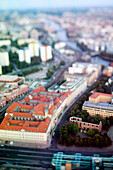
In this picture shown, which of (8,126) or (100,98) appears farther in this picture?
(100,98)

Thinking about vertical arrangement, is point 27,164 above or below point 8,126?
below

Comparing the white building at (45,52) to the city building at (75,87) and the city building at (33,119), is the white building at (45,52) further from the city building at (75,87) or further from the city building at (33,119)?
the city building at (33,119)

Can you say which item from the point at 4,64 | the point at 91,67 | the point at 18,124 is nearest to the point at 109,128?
the point at 18,124

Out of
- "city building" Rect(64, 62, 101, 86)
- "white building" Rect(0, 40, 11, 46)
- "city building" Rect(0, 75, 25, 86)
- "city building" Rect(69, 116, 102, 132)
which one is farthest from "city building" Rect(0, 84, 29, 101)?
"white building" Rect(0, 40, 11, 46)

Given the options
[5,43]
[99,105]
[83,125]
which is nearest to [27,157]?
[83,125]

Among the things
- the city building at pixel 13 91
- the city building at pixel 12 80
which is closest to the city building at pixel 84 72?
the city building at pixel 12 80

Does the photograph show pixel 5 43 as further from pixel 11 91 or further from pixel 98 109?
pixel 98 109

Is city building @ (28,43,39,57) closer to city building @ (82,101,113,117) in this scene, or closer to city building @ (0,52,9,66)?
city building @ (0,52,9,66)

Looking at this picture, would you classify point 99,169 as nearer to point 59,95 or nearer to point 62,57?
point 59,95
